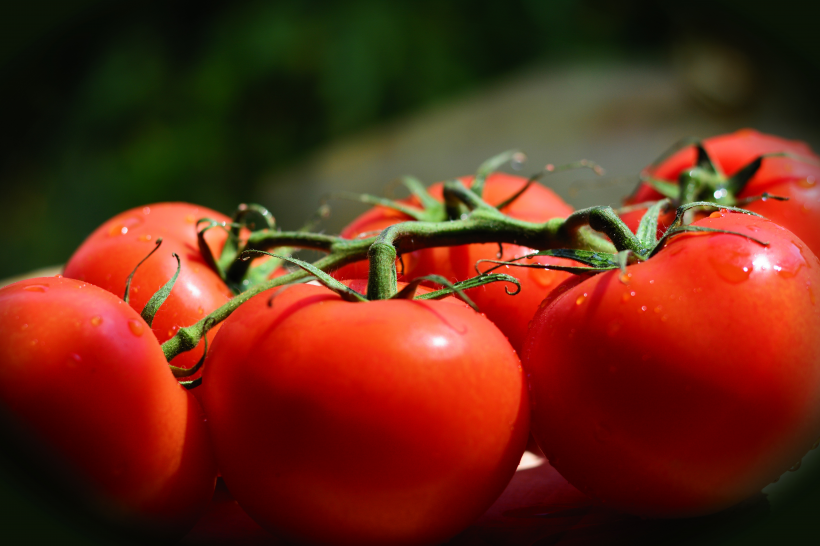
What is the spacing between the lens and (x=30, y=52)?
0.74m

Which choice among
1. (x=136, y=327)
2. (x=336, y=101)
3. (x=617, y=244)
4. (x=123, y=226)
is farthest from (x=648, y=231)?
(x=336, y=101)

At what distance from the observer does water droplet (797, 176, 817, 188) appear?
71 cm

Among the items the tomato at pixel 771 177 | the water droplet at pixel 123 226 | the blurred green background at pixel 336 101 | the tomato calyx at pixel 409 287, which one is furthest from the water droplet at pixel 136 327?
the blurred green background at pixel 336 101

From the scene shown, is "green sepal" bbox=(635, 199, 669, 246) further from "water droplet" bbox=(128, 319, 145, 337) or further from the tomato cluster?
"water droplet" bbox=(128, 319, 145, 337)

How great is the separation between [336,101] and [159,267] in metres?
2.70

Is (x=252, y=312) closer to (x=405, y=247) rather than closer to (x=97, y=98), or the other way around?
(x=405, y=247)

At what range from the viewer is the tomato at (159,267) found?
23.1 inches

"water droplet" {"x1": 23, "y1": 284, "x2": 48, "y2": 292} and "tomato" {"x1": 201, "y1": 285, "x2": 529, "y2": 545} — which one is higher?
"water droplet" {"x1": 23, "y1": 284, "x2": 48, "y2": 292}

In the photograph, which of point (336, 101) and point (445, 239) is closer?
point (445, 239)

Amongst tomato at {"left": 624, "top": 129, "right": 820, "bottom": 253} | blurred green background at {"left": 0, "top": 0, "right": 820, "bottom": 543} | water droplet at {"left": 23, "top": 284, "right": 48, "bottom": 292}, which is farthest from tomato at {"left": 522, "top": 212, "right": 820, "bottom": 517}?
blurred green background at {"left": 0, "top": 0, "right": 820, "bottom": 543}

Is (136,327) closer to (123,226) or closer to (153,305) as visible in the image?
(153,305)

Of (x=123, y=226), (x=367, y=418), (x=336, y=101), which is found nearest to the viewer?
(x=367, y=418)

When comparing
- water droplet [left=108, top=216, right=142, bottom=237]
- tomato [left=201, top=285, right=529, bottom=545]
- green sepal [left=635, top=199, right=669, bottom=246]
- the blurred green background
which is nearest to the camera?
tomato [left=201, top=285, right=529, bottom=545]

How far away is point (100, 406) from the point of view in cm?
44
